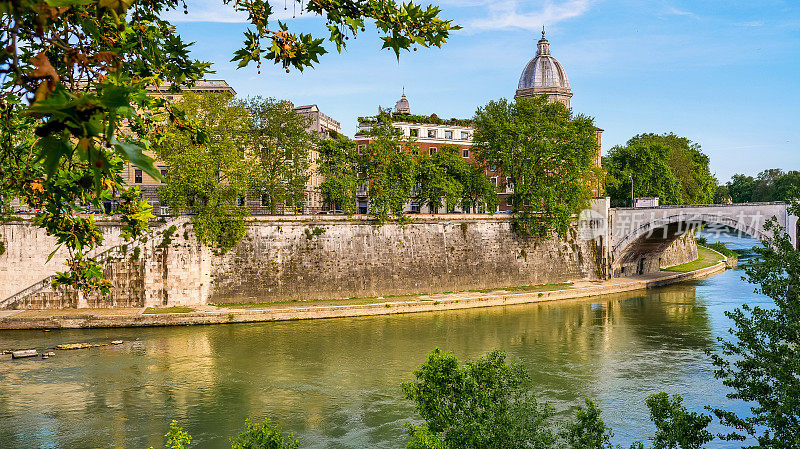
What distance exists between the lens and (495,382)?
1144cm

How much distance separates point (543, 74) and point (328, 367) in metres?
48.1

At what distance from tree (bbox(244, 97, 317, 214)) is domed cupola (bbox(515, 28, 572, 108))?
98.7ft

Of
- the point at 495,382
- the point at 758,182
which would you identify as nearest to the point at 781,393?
the point at 495,382

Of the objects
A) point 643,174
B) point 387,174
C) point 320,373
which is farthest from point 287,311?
point 643,174

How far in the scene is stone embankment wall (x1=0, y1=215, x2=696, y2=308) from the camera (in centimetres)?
3028

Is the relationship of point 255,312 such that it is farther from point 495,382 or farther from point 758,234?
point 758,234

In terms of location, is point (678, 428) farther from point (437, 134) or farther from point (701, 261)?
point (701, 261)

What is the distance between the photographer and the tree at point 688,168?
6694 cm

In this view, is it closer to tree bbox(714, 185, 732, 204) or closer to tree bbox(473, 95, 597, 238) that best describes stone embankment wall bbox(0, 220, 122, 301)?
tree bbox(473, 95, 597, 238)

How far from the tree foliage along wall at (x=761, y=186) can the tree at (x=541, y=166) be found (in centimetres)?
5991

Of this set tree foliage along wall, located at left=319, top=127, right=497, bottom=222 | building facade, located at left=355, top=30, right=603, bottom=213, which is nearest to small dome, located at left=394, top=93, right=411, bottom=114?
building facade, located at left=355, top=30, right=603, bottom=213

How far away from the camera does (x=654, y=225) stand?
43312mm

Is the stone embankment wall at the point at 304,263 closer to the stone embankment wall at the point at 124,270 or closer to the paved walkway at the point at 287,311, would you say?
the stone embankment wall at the point at 124,270

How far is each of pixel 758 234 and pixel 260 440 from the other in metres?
35.9
